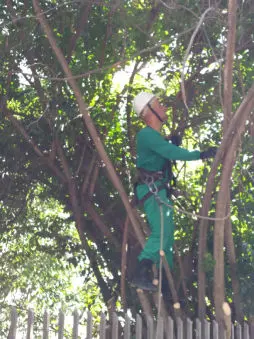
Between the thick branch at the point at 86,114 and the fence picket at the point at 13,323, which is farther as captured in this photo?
the thick branch at the point at 86,114

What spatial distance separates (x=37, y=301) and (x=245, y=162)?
4447 mm

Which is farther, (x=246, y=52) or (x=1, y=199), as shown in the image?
(x=1, y=199)

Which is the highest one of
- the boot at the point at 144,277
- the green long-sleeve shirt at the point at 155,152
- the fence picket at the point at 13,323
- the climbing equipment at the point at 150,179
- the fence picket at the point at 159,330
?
the green long-sleeve shirt at the point at 155,152

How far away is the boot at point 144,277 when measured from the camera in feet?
18.3

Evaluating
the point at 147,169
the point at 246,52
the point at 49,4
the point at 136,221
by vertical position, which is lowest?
the point at 136,221

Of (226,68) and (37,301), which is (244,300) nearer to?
(226,68)

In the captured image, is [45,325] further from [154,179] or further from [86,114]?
[86,114]

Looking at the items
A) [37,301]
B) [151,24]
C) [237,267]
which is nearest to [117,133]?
[151,24]

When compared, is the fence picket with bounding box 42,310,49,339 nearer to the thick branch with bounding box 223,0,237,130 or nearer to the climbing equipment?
the climbing equipment

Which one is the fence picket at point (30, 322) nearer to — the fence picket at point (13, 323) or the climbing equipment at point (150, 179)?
the fence picket at point (13, 323)

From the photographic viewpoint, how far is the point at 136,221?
5.93m

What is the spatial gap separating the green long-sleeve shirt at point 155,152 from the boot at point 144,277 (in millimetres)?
777

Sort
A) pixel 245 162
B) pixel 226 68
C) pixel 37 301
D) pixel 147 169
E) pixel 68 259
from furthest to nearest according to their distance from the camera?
pixel 37 301
pixel 68 259
pixel 245 162
pixel 147 169
pixel 226 68

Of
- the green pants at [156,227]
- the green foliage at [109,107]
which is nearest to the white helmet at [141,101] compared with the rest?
the green foliage at [109,107]
